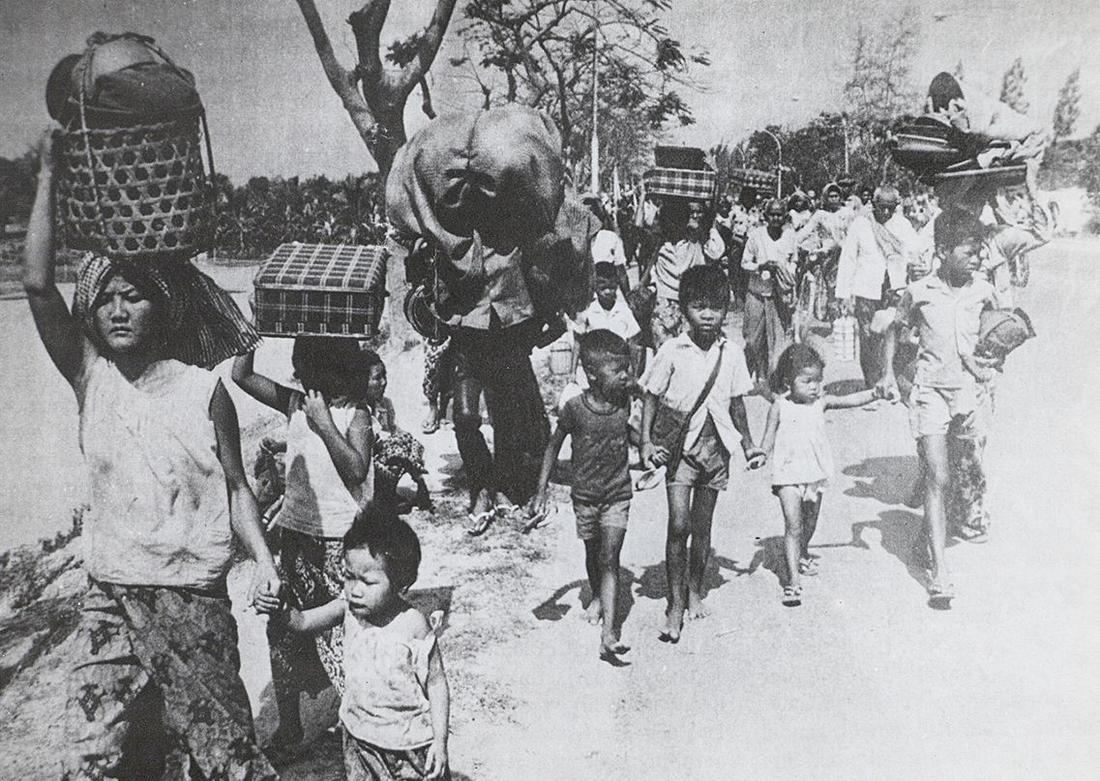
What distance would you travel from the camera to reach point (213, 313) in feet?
7.88

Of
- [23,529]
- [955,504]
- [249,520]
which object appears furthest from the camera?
[955,504]

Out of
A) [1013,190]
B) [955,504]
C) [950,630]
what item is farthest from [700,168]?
[950,630]

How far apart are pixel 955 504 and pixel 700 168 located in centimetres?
236

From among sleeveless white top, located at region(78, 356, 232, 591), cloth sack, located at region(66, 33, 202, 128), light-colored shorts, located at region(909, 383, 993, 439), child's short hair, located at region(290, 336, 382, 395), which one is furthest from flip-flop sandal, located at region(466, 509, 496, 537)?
cloth sack, located at region(66, 33, 202, 128)

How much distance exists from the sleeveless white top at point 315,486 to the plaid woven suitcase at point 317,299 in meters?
0.25

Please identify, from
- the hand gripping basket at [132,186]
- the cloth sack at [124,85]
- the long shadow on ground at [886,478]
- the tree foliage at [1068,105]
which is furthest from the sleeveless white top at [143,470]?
the tree foliage at [1068,105]

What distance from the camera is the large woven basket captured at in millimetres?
2109

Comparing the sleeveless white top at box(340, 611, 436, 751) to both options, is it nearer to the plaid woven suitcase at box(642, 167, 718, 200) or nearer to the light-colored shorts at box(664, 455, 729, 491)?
the light-colored shorts at box(664, 455, 729, 491)

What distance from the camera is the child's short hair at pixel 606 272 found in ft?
18.6

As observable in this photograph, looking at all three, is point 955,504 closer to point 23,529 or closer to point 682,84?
point 682,84

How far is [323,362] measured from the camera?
276 cm

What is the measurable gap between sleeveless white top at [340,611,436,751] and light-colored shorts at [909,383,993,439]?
266cm

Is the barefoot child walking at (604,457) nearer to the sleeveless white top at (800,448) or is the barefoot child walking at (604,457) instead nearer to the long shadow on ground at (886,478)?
the sleeveless white top at (800,448)

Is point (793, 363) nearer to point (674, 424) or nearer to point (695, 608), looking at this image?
point (674, 424)
